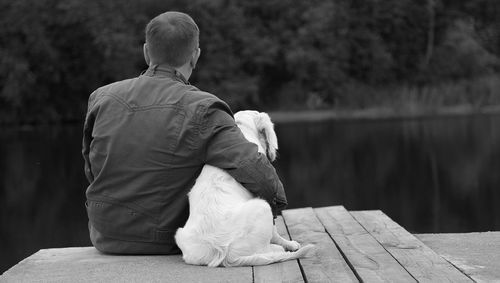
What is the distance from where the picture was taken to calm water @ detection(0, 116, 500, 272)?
937 cm

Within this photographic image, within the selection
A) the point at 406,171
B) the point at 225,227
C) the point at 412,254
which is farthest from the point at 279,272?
the point at 406,171

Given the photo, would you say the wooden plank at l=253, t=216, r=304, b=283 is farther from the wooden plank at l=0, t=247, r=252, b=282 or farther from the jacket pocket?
the jacket pocket

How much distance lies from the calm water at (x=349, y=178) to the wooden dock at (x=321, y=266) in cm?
462

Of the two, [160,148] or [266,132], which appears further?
[266,132]

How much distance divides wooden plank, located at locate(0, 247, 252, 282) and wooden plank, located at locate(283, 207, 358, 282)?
0.94 ft

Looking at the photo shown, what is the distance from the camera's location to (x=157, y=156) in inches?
131

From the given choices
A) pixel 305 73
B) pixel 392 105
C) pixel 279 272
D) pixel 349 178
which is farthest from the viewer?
pixel 305 73

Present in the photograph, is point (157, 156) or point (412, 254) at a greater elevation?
point (157, 156)

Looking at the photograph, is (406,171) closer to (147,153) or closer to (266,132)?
(266,132)

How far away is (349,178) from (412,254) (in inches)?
391

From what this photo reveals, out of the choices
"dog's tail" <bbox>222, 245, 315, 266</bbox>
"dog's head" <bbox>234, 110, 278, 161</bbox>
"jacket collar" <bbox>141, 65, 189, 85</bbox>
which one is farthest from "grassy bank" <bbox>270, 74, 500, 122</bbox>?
"dog's tail" <bbox>222, 245, 315, 266</bbox>

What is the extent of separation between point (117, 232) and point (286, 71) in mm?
28450

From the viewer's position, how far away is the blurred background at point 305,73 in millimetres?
17281

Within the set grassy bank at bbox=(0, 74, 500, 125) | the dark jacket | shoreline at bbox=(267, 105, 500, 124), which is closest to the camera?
the dark jacket
